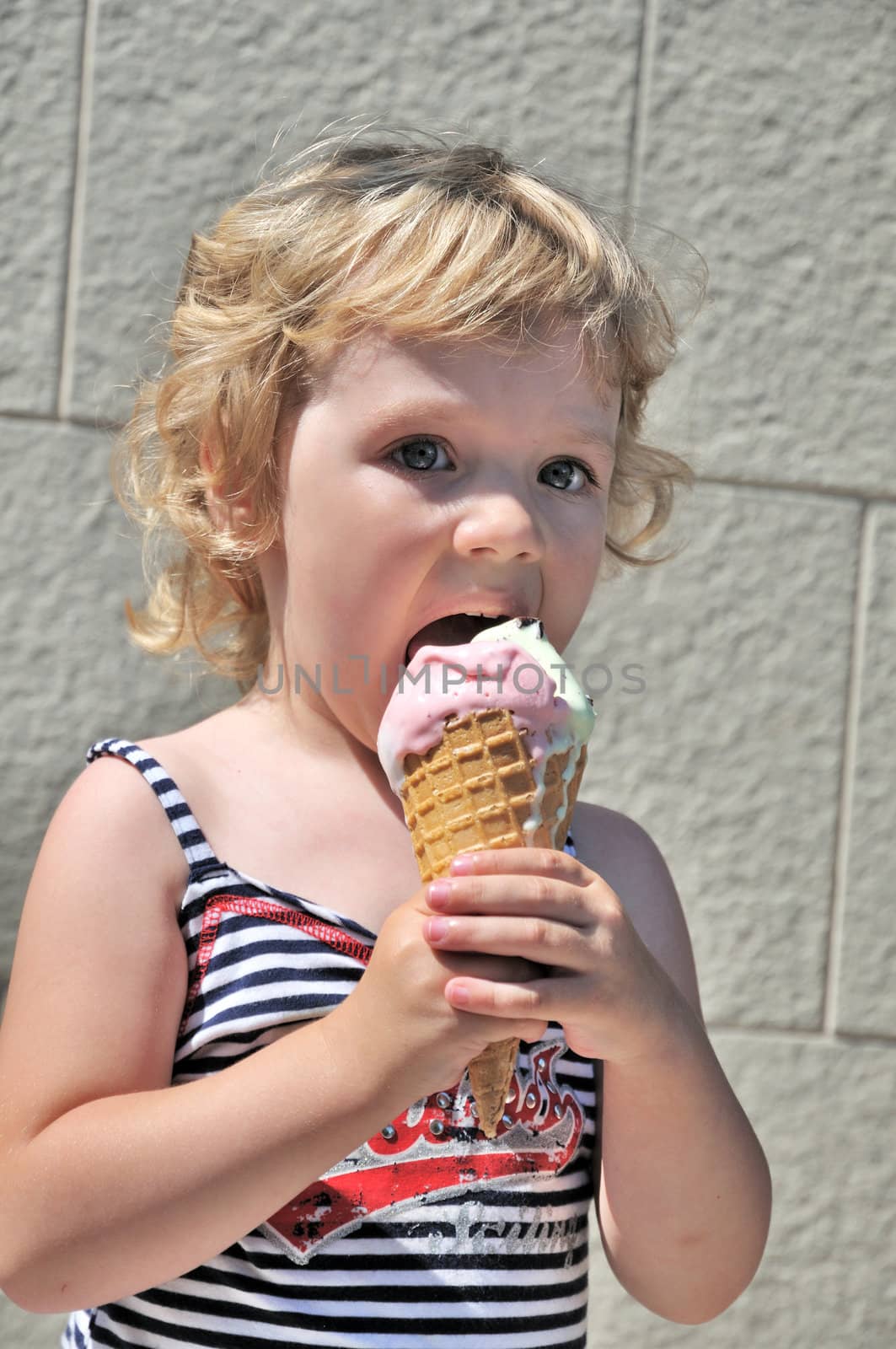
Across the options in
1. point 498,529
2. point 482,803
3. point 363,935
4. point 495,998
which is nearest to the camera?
point 495,998

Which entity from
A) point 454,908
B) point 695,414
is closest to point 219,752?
point 454,908

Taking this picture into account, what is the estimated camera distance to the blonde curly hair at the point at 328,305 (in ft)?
5.17

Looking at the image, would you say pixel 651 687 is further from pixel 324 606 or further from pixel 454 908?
pixel 454 908

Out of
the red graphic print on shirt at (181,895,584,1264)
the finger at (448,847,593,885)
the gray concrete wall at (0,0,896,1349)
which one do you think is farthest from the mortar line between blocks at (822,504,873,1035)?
the finger at (448,847,593,885)

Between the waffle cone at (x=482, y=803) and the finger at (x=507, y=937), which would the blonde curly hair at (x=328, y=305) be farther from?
the finger at (x=507, y=937)

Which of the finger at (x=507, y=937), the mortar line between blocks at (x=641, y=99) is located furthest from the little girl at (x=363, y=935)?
the mortar line between blocks at (x=641, y=99)

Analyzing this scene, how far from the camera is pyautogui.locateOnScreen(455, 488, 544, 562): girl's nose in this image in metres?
1.48

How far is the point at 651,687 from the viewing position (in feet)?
7.89

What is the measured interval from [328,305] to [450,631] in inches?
16.5

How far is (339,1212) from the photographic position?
4.95ft

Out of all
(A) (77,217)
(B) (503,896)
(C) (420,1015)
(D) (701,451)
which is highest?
(A) (77,217)

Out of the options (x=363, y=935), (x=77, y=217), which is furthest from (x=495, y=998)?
(x=77, y=217)

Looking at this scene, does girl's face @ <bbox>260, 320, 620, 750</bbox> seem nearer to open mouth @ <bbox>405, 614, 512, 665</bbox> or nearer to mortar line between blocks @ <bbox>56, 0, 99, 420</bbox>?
open mouth @ <bbox>405, 614, 512, 665</bbox>

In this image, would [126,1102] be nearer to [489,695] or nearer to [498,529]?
[489,695]
